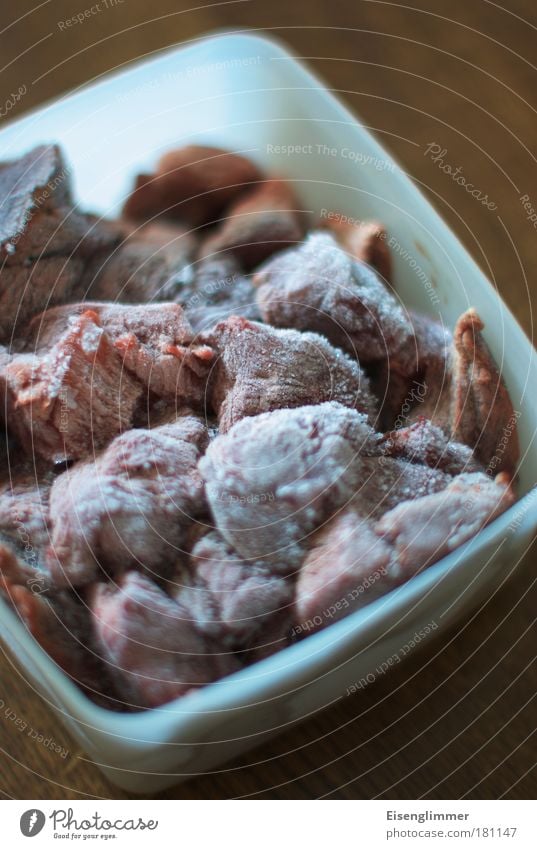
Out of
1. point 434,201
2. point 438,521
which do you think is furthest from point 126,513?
point 434,201

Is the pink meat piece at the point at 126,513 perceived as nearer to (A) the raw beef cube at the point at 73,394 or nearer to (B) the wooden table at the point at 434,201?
(A) the raw beef cube at the point at 73,394

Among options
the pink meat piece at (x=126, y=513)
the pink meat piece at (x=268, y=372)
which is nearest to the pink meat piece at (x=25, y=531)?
the pink meat piece at (x=126, y=513)

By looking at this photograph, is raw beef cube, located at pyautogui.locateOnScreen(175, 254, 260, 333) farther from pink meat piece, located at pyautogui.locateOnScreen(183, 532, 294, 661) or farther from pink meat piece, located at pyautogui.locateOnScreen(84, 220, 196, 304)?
pink meat piece, located at pyautogui.locateOnScreen(183, 532, 294, 661)

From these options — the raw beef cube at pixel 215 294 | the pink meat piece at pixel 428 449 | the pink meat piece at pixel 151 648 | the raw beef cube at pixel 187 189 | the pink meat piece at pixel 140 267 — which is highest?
the raw beef cube at pixel 187 189

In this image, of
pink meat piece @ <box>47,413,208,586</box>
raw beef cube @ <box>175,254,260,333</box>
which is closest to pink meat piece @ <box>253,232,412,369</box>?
raw beef cube @ <box>175,254,260,333</box>

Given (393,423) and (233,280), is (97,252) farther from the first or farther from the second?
(393,423)

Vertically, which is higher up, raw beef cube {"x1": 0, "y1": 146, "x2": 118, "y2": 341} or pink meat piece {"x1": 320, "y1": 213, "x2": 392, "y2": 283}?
raw beef cube {"x1": 0, "y1": 146, "x2": 118, "y2": 341}
